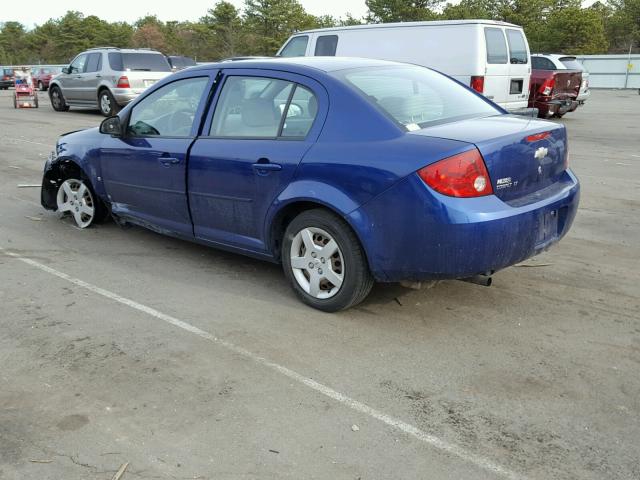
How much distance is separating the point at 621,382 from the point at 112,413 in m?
2.68

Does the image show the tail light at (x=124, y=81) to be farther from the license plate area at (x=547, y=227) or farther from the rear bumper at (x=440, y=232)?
the license plate area at (x=547, y=227)

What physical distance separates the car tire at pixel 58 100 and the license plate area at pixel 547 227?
65.0 ft

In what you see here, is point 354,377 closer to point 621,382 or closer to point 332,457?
point 332,457

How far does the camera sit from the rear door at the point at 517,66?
1345cm

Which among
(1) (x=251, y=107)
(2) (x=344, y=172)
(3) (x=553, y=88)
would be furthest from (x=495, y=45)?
(2) (x=344, y=172)

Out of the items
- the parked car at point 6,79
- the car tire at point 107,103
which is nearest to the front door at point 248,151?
the car tire at point 107,103

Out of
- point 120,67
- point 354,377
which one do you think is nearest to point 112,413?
point 354,377

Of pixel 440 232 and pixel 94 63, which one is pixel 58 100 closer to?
pixel 94 63

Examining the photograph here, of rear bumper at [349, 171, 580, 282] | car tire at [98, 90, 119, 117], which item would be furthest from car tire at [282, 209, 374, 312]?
car tire at [98, 90, 119, 117]

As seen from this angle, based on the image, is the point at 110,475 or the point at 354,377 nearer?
the point at 110,475

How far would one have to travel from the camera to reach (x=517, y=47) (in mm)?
13672

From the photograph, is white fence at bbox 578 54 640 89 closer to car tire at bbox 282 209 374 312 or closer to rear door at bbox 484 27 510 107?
rear door at bbox 484 27 510 107

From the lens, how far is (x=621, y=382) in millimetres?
3436

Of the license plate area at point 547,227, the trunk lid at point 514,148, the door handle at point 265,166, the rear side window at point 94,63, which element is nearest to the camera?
the trunk lid at point 514,148
